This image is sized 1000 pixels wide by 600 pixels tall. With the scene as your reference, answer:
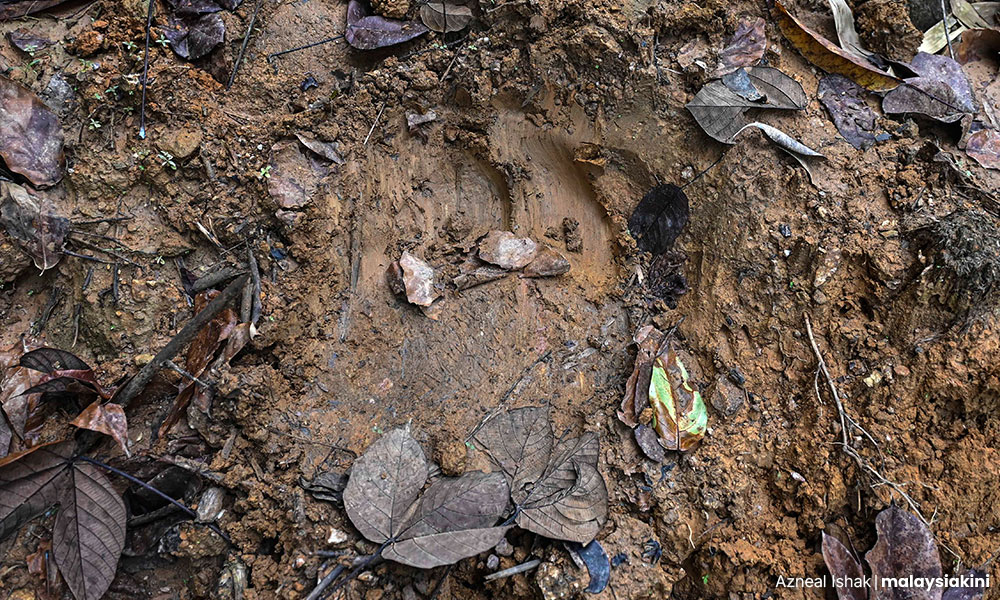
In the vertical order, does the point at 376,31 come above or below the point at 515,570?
above

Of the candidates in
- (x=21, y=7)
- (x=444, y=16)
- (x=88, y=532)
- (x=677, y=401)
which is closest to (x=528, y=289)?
(x=677, y=401)

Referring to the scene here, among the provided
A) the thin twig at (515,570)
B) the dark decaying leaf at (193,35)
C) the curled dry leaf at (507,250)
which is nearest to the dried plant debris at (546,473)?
the thin twig at (515,570)

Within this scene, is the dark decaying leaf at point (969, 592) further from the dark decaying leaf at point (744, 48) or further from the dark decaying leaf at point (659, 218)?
the dark decaying leaf at point (744, 48)

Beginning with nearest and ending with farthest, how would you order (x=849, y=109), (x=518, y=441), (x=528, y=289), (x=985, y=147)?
(x=518, y=441)
(x=985, y=147)
(x=849, y=109)
(x=528, y=289)

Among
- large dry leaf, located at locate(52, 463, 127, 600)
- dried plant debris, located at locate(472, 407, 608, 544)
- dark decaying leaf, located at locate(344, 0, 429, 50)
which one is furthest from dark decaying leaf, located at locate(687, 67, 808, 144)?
large dry leaf, located at locate(52, 463, 127, 600)

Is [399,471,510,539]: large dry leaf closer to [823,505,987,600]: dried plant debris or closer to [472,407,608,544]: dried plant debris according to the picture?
[472,407,608,544]: dried plant debris

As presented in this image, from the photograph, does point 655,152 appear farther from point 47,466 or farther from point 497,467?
point 47,466

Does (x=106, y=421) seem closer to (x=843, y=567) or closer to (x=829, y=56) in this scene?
(x=843, y=567)
